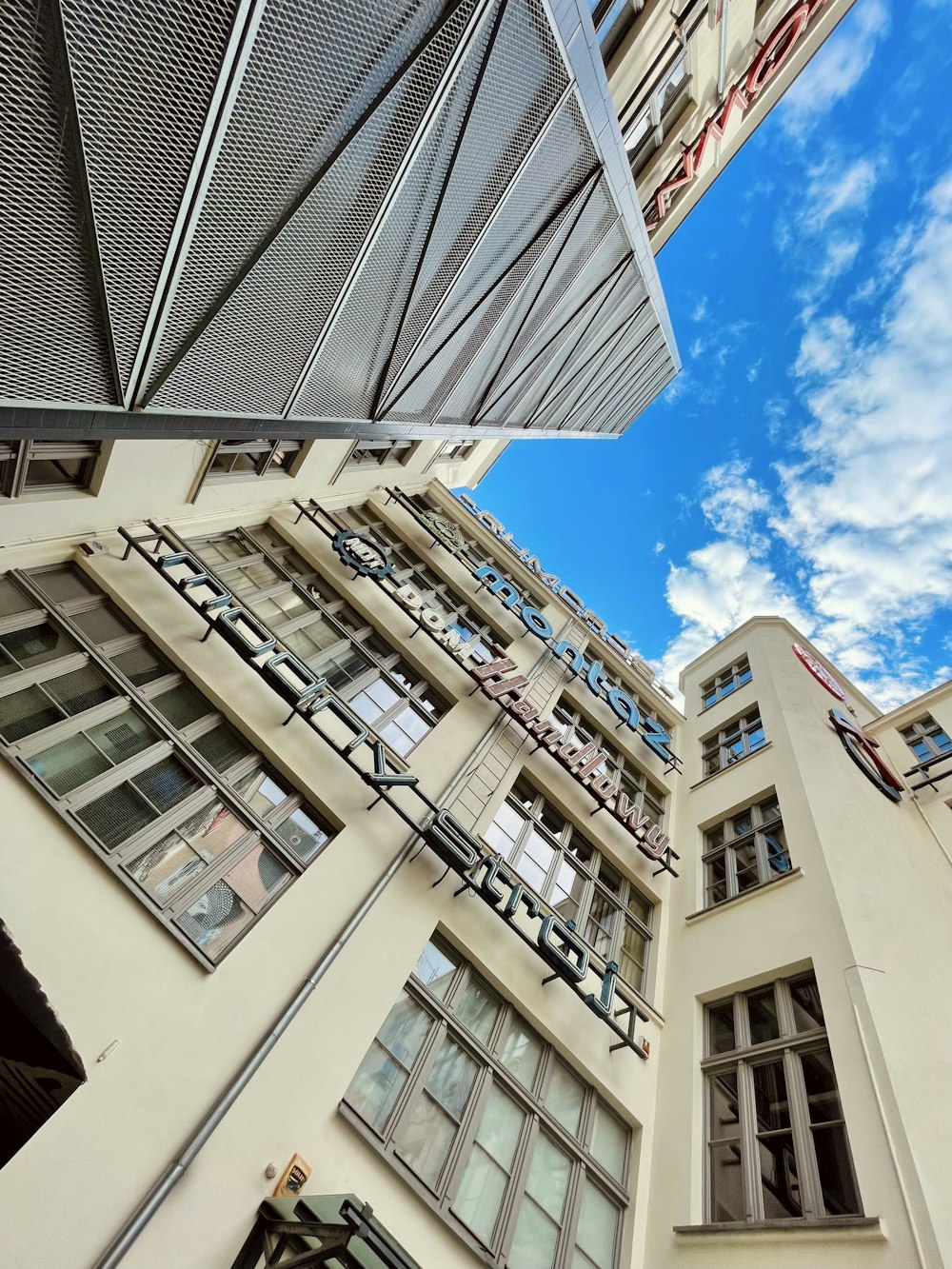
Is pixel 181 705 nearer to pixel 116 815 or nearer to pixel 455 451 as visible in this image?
pixel 116 815

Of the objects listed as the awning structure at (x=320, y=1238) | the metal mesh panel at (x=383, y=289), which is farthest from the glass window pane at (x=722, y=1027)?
the metal mesh panel at (x=383, y=289)

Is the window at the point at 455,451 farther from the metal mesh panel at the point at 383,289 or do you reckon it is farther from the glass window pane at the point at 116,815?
the glass window pane at the point at 116,815

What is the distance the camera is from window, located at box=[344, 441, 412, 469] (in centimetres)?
2062

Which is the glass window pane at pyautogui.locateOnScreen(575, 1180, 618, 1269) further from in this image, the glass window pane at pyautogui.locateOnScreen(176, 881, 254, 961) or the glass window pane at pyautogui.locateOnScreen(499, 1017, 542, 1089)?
the glass window pane at pyautogui.locateOnScreen(176, 881, 254, 961)

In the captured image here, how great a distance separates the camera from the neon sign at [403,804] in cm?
1102

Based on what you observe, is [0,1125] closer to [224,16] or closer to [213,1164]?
[213,1164]

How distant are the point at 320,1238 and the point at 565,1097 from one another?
18.4 ft

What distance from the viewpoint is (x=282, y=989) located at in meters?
8.54

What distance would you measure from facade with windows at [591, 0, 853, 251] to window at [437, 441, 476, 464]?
424 inches

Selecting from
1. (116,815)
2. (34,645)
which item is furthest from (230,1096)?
(34,645)

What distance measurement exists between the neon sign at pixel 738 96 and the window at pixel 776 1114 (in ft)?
62.0

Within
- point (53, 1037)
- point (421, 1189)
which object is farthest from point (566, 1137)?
point (53, 1037)

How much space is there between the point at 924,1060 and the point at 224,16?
14352 mm

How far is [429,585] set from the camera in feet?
69.3
